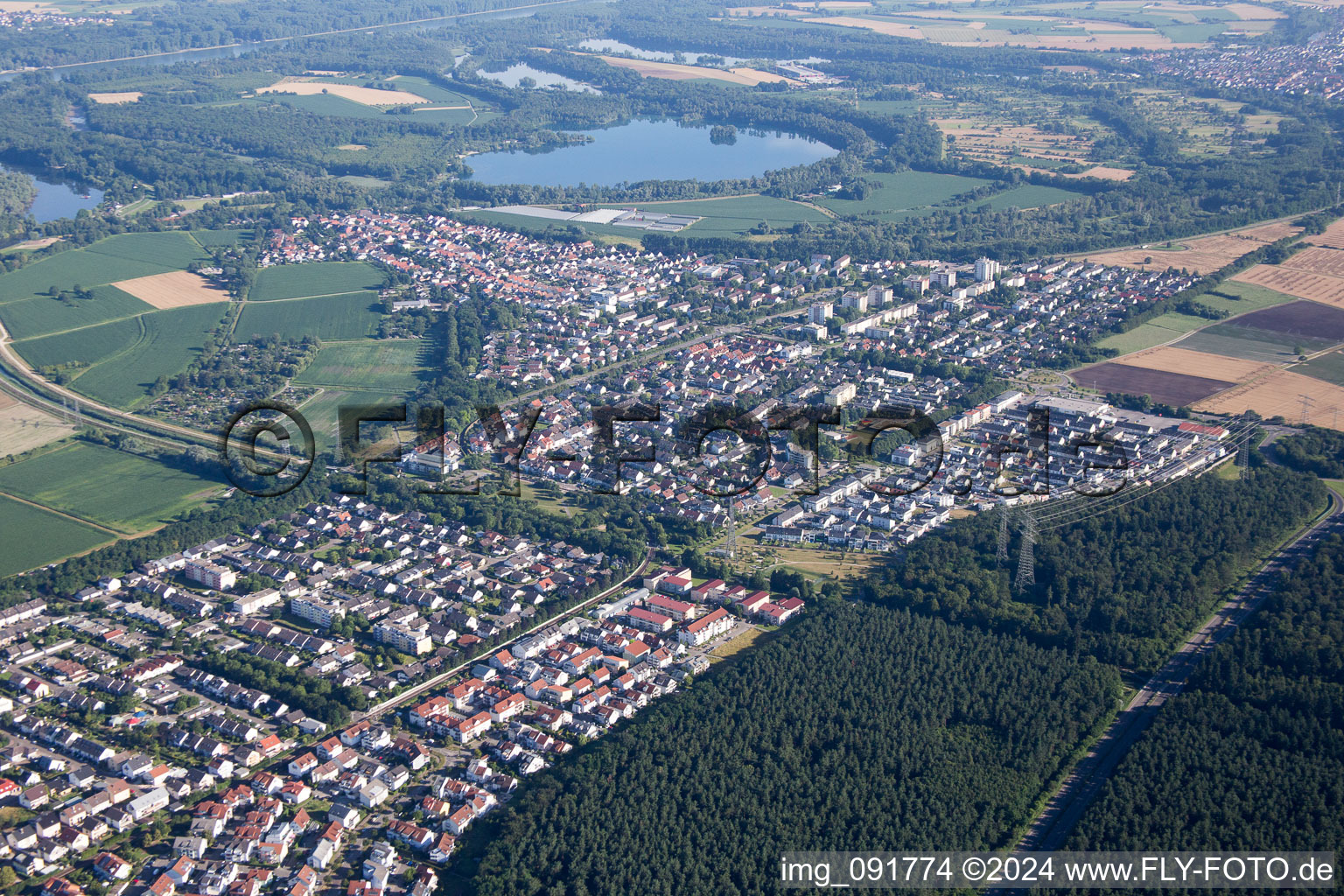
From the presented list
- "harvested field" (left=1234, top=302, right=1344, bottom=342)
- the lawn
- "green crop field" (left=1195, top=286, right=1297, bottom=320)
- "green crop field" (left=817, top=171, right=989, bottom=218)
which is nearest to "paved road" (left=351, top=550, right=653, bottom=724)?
the lawn

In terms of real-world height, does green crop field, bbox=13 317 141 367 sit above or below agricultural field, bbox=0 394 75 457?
above

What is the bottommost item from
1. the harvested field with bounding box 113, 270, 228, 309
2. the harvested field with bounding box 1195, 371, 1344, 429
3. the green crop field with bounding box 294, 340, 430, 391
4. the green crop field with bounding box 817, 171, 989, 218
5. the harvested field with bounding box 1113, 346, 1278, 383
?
the green crop field with bounding box 294, 340, 430, 391

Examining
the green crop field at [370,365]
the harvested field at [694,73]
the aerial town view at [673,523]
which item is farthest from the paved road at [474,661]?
the harvested field at [694,73]

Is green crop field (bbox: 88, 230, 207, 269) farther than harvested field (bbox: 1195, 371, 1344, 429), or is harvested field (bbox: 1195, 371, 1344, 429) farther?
green crop field (bbox: 88, 230, 207, 269)

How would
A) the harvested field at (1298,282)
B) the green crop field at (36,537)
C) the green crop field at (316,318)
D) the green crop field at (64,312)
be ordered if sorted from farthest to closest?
the harvested field at (1298,282) < the green crop field at (316,318) < the green crop field at (64,312) < the green crop field at (36,537)

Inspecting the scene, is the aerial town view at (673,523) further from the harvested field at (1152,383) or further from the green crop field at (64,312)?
the green crop field at (64,312)

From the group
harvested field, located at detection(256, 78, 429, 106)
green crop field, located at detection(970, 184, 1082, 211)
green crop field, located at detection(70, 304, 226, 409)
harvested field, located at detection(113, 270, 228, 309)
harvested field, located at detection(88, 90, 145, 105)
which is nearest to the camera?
green crop field, located at detection(70, 304, 226, 409)

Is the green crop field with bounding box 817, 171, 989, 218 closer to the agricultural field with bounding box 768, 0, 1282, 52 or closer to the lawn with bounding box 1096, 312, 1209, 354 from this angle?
the lawn with bounding box 1096, 312, 1209, 354
